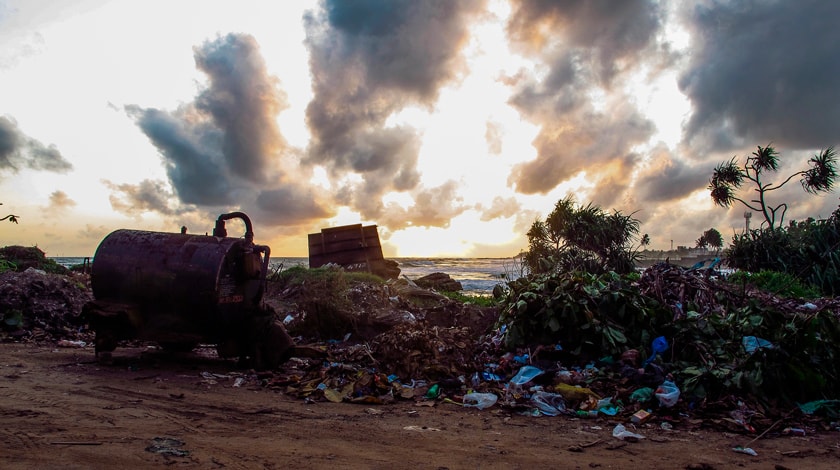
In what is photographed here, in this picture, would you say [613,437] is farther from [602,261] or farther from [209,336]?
[602,261]

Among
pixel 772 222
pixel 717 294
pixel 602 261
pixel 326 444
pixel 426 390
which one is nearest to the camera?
pixel 326 444

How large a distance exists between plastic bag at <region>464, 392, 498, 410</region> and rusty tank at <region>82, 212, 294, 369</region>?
106 inches

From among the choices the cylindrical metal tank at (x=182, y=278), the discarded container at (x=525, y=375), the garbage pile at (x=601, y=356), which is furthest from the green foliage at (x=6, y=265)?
the discarded container at (x=525, y=375)

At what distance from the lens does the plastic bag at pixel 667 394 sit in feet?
15.6

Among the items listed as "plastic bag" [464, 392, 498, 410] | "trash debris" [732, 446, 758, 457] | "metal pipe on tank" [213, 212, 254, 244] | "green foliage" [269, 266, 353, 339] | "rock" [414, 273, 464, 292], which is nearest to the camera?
"trash debris" [732, 446, 758, 457]

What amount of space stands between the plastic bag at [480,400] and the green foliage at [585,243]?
12540mm

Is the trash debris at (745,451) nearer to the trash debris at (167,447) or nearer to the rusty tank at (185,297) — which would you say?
the trash debris at (167,447)

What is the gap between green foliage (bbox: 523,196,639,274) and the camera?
17672mm

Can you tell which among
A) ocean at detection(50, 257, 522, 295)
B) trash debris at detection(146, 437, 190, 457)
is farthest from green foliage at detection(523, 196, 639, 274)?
trash debris at detection(146, 437, 190, 457)

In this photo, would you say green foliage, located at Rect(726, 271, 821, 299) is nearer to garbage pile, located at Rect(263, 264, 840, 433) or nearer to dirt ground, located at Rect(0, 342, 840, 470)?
garbage pile, located at Rect(263, 264, 840, 433)

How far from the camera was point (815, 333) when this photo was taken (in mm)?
5020

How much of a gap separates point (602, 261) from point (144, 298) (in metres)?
15.5

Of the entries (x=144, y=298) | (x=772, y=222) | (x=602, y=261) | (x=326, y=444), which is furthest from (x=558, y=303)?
(x=772, y=222)

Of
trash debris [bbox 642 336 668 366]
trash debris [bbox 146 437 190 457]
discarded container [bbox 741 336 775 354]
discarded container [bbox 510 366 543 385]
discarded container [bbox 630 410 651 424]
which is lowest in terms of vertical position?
discarded container [bbox 630 410 651 424]
